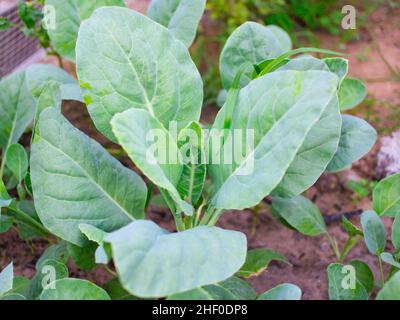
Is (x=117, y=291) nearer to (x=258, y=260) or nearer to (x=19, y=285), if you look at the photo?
(x=19, y=285)

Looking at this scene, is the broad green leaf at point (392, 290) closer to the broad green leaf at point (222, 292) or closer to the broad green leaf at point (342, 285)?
the broad green leaf at point (342, 285)

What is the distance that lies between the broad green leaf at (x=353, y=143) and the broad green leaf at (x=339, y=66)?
0.18 meters

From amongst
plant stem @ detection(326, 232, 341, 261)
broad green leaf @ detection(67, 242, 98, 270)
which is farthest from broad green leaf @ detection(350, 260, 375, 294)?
broad green leaf @ detection(67, 242, 98, 270)

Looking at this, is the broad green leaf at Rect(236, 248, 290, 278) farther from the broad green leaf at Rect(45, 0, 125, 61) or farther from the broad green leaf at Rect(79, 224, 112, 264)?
the broad green leaf at Rect(45, 0, 125, 61)

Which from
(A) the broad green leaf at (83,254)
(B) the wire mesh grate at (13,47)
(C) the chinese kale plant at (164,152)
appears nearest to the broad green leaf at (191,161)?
(C) the chinese kale plant at (164,152)

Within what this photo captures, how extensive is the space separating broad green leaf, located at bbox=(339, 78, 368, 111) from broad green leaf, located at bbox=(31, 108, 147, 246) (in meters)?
0.69

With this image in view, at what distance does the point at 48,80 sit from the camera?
1504 mm

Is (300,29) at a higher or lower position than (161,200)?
higher

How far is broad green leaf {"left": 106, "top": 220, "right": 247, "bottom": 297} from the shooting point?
2.71ft

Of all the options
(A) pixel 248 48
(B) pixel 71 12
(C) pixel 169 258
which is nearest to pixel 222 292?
(C) pixel 169 258
